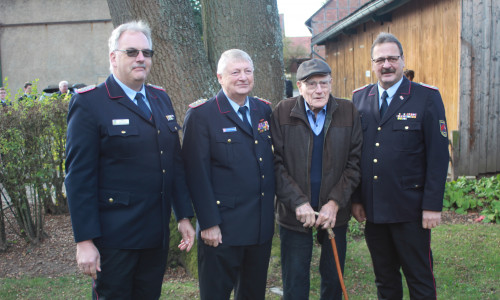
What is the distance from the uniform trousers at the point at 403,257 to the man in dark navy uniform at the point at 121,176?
62.1 inches

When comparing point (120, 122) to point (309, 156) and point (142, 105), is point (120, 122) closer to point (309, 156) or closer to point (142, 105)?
point (142, 105)

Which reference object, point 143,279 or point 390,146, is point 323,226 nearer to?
point 390,146

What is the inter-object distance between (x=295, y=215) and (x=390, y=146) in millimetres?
810

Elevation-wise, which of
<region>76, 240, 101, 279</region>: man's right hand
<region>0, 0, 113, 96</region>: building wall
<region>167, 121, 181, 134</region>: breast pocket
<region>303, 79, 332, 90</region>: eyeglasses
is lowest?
<region>76, 240, 101, 279</region>: man's right hand

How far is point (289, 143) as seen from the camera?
3148mm

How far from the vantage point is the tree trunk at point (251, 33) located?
15.8 feet

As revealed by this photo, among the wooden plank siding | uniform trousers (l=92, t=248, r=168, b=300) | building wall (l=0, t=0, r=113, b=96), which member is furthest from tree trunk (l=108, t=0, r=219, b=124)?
building wall (l=0, t=0, r=113, b=96)

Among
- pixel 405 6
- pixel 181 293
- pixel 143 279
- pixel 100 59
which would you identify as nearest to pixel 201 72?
pixel 181 293

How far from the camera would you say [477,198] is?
22.4ft

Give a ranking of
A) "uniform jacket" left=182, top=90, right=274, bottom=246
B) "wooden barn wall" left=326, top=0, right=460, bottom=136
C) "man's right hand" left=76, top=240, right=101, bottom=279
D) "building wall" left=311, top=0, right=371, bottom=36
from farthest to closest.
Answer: "building wall" left=311, top=0, right=371, bottom=36, "wooden barn wall" left=326, top=0, right=460, bottom=136, "uniform jacket" left=182, top=90, right=274, bottom=246, "man's right hand" left=76, top=240, right=101, bottom=279

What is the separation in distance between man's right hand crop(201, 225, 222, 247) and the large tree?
199 centimetres

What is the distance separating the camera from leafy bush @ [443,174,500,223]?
20.4 feet

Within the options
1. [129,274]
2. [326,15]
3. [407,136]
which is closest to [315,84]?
[407,136]

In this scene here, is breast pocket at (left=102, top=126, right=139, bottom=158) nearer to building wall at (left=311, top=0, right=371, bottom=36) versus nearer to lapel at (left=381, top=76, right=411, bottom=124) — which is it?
lapel at (left=381, top=76, right=411, bottom=124)
